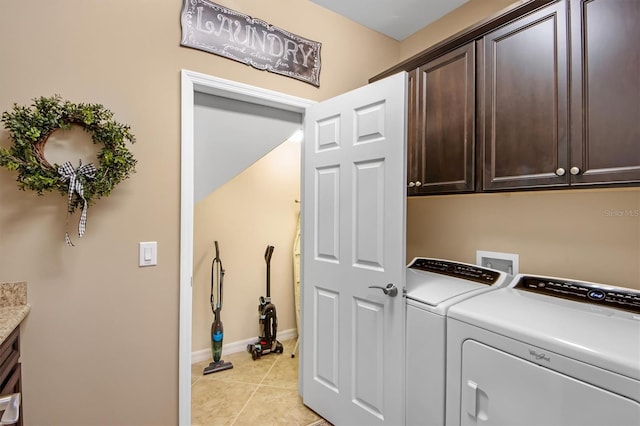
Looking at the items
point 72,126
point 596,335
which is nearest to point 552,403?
point 596,335

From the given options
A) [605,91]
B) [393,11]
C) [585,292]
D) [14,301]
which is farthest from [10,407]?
[393,11]

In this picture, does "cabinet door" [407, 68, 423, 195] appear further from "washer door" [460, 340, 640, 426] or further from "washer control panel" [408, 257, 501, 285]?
"washer door" [460, 340, 640, 426]

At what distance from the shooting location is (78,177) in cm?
135

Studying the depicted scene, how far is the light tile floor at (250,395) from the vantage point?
78.3 inches

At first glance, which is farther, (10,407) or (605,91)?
(605,91)

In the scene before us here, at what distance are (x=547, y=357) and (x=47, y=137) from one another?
6.95 feet

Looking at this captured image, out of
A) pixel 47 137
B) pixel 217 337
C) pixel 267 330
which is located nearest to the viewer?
pixel 47 137

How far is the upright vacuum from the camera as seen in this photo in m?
2.84

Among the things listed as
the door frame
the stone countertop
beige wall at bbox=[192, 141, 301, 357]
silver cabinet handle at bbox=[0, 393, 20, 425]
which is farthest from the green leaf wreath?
beige wall at bbox=[192, 141, 301, 357]

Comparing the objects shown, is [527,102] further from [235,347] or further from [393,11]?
[235,347]

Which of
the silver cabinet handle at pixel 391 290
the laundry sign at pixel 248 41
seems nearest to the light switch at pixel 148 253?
the laundry sign at pixel 248 41

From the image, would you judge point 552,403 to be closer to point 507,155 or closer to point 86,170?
point 507,155

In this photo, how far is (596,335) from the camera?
104 centimetres

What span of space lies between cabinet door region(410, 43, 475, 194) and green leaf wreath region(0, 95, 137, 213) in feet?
5.28
